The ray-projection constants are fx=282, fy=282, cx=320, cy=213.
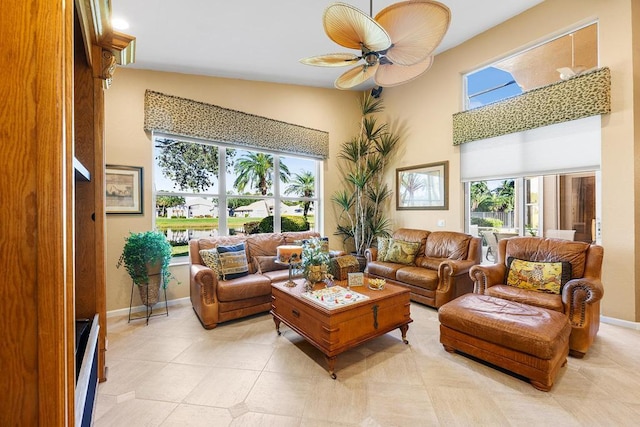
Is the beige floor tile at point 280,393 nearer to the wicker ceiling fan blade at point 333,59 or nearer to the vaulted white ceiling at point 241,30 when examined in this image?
the wicker ceiling fan blade at point 333,59

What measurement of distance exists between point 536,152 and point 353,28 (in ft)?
10.00

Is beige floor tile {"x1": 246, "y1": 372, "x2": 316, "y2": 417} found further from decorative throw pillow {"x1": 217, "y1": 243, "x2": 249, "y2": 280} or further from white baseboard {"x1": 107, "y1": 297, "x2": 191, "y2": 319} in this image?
white baseboard {"x1": 107, "y1": 297, "x2": 191, "y2": 319}

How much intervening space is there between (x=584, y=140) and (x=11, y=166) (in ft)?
15.0

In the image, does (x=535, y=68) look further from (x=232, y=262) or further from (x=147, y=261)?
(x=147, y=261)

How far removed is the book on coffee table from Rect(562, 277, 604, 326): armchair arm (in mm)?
1744

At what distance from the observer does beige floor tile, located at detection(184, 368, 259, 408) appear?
1919 millimetres

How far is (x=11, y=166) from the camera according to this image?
0.60m

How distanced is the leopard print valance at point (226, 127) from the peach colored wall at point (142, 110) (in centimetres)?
11

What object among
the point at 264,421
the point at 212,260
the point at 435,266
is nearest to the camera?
the point at 264,421

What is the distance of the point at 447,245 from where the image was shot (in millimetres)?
4035

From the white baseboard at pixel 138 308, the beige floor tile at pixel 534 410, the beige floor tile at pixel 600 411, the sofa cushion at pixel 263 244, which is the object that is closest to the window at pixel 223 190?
the sofa cushion at pixel 263 244

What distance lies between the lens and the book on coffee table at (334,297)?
2273 mm

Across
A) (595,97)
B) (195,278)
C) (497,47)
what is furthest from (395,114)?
(195,278)

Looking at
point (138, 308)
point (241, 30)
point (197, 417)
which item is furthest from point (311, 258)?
point (241, 30)
